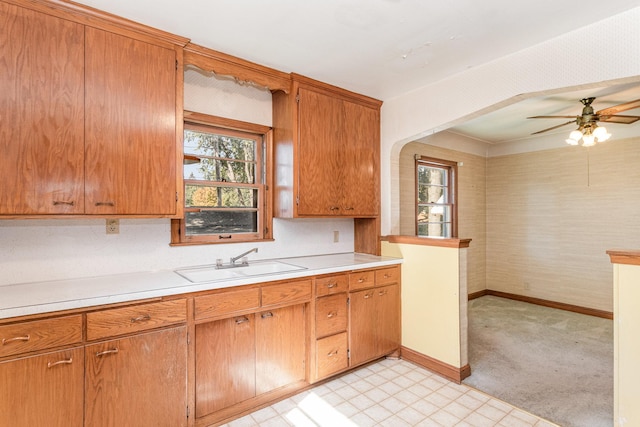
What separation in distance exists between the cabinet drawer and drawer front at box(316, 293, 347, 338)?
1024 mm

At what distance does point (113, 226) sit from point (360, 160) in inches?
85.3

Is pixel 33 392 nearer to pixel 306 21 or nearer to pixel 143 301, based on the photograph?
pixel 143 301

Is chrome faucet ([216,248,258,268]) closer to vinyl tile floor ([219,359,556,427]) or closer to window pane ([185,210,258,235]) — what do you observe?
window pane ([185,210,258,235])

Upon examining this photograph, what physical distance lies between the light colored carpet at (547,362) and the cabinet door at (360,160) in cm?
177

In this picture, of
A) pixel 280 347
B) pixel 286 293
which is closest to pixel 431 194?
A: pixel 286 293

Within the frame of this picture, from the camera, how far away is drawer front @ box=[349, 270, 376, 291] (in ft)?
8.94

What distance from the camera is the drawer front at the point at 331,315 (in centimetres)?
253

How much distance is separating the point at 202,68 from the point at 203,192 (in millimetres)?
957

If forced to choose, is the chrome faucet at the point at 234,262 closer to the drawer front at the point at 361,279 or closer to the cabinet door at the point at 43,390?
the drawer front at the point at 361,279

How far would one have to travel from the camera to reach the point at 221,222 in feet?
9.15

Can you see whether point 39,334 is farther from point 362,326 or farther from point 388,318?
point 388,318

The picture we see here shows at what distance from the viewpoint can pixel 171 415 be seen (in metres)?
1.89

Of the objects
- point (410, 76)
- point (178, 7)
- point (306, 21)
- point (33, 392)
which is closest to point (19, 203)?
point (33, 392)

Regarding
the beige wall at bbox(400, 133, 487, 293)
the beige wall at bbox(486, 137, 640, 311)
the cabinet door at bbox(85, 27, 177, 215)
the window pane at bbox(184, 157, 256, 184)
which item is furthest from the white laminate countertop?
the beige wall at bbox(486, 137, 640, 311)
